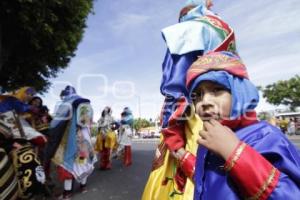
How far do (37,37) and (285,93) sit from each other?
1396 inches

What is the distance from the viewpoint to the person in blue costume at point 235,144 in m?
1.03

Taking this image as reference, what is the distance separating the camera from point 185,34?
196 cm

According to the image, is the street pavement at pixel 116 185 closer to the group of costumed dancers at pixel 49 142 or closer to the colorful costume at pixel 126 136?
the group of costumed dancers at pixel 49 142

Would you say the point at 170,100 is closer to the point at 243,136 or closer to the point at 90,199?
the point at 243,136

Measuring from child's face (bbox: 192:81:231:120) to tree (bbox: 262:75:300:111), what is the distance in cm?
3987

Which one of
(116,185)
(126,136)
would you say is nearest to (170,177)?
(116,185)

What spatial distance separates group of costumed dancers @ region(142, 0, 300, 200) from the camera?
105 centimetres

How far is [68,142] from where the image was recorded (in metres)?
5.67

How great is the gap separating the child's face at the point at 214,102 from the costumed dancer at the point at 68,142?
4.59 meters

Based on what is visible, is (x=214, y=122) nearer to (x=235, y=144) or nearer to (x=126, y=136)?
(x=235, y=144)

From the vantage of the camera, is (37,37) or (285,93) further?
(285,93)

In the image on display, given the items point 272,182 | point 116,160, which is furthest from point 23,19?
point 272,182

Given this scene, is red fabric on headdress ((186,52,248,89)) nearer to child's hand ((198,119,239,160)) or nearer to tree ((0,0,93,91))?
child's hand ((198,119,239,160))

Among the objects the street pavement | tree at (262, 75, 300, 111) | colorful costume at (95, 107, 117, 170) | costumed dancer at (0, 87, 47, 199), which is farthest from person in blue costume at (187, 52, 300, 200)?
tree at (262, 75, 300, 111)
